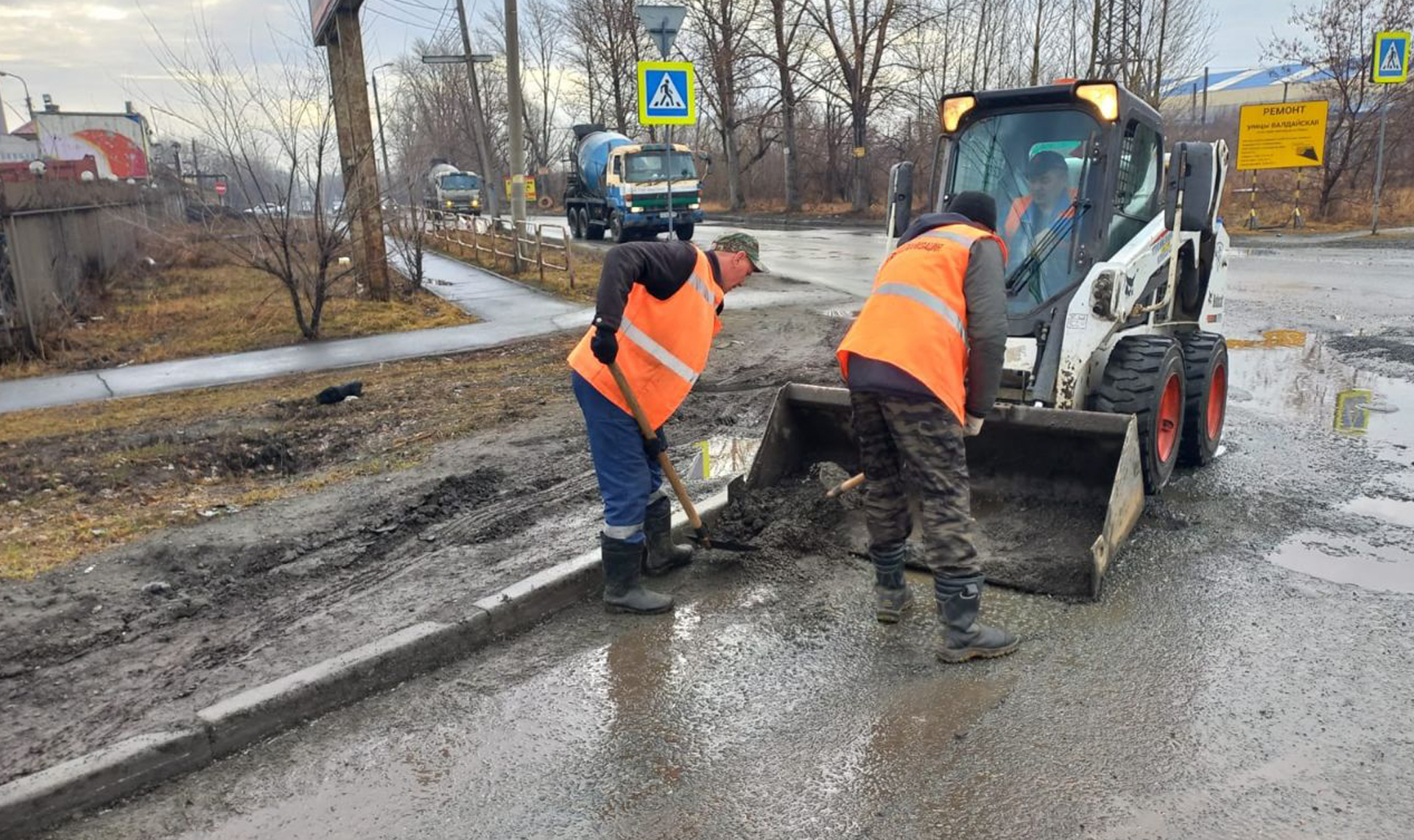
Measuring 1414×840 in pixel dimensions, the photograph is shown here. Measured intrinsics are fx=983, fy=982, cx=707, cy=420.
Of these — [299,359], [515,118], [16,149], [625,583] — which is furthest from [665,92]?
[16,149]

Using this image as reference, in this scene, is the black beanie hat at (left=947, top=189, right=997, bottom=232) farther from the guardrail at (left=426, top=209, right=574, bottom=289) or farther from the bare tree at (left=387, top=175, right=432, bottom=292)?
the bare tree at (left=387, top=175, right=432, bottom=292)

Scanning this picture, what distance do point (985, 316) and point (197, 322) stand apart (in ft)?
46.3

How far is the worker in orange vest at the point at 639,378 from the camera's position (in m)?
4.30

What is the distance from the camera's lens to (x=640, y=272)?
421 centimetres

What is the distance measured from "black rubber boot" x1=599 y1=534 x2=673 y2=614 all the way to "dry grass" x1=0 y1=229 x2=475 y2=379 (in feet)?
31.8

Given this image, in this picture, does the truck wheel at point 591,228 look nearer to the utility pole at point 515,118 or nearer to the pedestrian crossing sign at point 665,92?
the utility pole at point 515,118

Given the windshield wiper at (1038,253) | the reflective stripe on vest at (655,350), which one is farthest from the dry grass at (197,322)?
the reflective stripe on vest at (655,350)

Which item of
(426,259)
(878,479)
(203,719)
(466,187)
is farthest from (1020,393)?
(466,187)

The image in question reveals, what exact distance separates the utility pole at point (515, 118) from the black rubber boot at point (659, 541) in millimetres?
15067

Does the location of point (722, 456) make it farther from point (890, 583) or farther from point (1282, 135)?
point (1282, 135)

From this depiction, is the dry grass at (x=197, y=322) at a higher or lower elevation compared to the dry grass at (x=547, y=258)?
A: lower

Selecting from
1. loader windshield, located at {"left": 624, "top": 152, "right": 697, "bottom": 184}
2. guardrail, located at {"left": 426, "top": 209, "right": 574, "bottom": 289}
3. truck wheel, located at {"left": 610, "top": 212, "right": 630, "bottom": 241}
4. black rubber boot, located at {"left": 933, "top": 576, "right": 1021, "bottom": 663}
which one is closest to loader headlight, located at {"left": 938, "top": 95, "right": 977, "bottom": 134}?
black rubber boot, located at {"left": 933, "top": 576, "right": 1021, "bottom": 663}

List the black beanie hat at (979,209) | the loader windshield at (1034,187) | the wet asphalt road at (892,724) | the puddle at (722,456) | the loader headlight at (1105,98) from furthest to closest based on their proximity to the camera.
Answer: the puddle at (722,456)
the loader windshield at (1034,187)
the loader headlight at (1105,98)
the black beanie hat at (979,209)
the wet asphalt road at (892,724)

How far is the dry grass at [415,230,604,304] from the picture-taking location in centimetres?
→ 1645
